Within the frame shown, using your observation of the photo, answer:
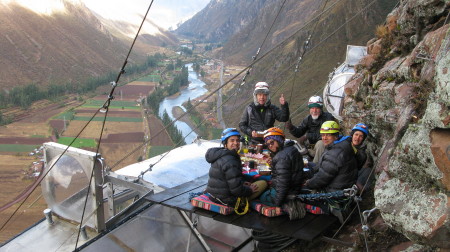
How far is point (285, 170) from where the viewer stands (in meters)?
5.13

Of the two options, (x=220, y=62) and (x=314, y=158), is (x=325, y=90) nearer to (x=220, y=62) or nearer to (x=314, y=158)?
(x=314, y=158)

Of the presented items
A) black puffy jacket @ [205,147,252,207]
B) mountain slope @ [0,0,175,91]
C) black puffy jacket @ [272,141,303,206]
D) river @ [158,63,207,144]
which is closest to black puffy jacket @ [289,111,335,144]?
black puffy jacket @ [272,141,303,206]

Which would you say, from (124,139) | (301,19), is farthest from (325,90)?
(301,19)

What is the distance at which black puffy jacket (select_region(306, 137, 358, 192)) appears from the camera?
17.0 ft

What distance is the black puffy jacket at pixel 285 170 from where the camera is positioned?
514 cm

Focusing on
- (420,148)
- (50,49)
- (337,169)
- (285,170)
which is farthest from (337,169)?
(50,49)

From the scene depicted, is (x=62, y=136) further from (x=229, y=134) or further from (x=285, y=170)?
(x=285, y=170)

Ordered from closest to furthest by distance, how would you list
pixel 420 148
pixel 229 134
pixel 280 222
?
pixel 420 148
pixel 280 222
pixel 229 134

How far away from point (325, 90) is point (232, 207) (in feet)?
26.1

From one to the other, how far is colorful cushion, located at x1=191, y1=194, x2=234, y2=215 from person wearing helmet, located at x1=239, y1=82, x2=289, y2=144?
9.89 feet

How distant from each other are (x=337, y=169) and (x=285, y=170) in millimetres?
731

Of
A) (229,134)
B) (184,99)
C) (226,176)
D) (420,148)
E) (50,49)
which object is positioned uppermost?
(50,49)

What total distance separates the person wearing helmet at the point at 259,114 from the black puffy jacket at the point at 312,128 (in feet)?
1.72

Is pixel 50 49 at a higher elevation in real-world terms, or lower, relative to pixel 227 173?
higher
